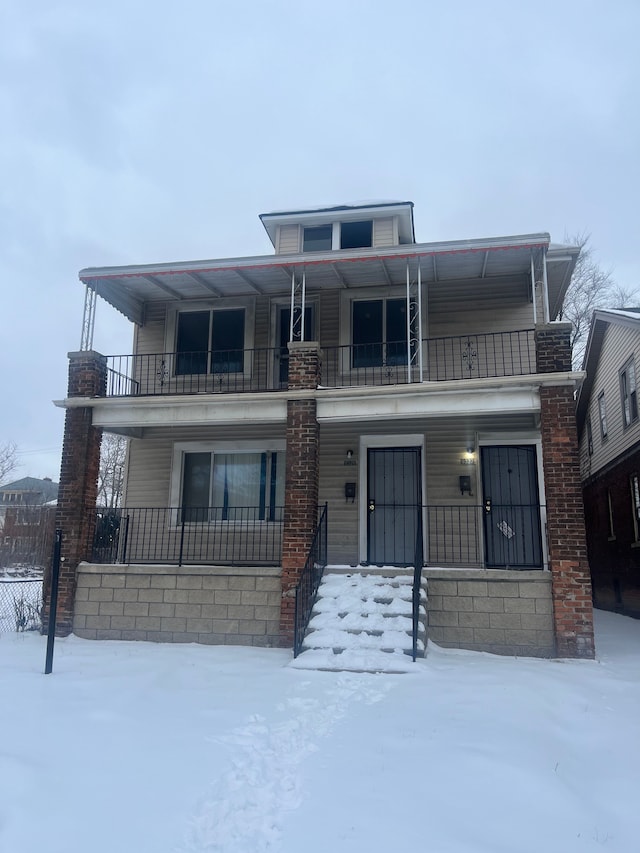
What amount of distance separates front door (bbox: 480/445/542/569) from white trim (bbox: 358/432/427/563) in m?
1.06

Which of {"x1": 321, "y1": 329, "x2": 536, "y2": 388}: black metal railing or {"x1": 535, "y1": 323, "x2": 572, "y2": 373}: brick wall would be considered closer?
{"x1": 535, "y1": 323, "x2": 572, "y2": 373}: brick wall

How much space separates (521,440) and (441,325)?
252cm

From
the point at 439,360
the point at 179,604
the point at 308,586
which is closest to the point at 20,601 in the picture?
the point at 179,604

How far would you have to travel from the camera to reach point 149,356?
13.1 m

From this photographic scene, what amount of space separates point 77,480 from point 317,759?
7.15 meters

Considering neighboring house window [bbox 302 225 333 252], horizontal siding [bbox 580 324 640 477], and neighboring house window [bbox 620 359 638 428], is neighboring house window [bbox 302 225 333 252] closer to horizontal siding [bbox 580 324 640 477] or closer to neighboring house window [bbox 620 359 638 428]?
horizontal siding [bbox 580 324 640 477]

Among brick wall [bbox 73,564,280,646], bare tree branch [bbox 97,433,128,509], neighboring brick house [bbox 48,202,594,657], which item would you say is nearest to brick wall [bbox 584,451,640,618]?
neighboring brick house [bbox 48,202,594,657]

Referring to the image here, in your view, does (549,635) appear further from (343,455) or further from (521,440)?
(343,455)

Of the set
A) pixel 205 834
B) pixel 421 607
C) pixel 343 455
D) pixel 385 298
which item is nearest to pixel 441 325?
pixel 385 298

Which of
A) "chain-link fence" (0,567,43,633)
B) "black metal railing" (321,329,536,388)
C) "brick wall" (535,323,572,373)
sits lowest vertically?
"chain-link fence" (0,567,43,633)

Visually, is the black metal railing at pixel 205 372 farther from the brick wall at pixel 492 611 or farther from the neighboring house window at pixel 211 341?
the brick wall at pixel 492 611

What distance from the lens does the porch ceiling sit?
33.9 ft

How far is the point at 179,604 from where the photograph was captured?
971 centimetres

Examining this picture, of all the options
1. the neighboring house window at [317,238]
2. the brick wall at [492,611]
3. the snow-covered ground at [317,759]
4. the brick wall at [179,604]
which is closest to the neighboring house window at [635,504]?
the brick wall at [492,611]
